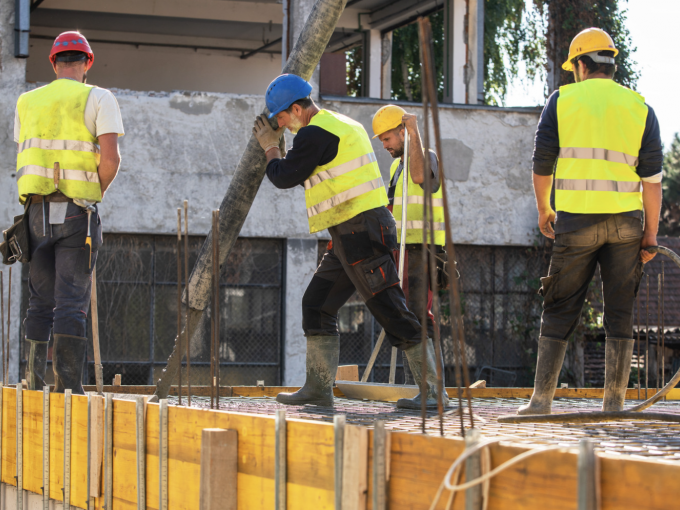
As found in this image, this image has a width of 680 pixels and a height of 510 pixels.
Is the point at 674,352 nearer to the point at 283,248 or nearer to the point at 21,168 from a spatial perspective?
the point at 283,248

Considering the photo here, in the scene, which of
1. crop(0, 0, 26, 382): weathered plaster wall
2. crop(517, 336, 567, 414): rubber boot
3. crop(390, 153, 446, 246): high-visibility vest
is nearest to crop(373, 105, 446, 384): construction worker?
crop(390, 153, 446, 246): high-visibility vest

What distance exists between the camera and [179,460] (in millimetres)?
3604

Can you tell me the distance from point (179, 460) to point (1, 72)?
8.53m

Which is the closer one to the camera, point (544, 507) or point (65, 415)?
point (544, 507)

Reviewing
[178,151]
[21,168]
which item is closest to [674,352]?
[178,151]

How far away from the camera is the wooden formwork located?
2.00 meters

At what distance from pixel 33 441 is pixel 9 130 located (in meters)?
6.85

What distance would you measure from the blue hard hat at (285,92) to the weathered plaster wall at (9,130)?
6.92 metres

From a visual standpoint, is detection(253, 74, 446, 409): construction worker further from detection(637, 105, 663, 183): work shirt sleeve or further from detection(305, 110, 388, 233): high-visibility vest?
detection(637, 105, 663, 183): work shirt sleeve

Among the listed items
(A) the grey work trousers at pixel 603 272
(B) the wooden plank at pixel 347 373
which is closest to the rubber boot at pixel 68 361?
(A) the grey work trousers at pixel 603 272

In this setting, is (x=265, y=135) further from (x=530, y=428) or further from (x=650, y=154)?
(x=530, y=428)

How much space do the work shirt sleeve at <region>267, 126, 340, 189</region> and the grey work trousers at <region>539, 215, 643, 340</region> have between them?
1295 millimetres

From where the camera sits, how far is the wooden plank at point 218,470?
3188 mm

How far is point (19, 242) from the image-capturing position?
4914 millimetres
